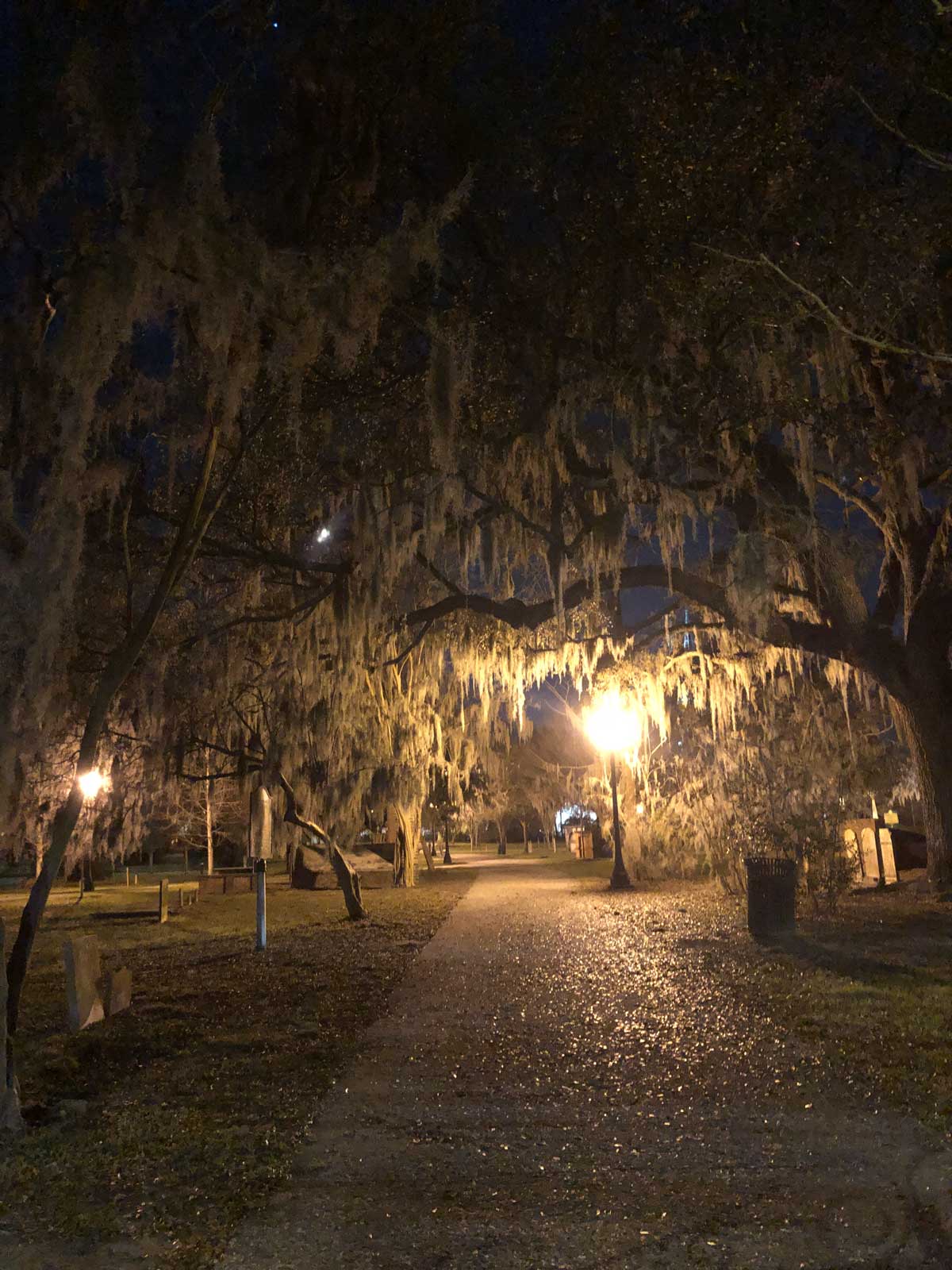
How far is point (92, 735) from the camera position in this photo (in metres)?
5.65

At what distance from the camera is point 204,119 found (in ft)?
19.8

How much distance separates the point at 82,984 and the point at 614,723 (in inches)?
502

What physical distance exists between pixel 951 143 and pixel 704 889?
1244 cm

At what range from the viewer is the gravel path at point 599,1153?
9.61ft

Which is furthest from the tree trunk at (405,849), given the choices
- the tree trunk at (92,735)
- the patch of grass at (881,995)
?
the tree trunk at (92,735)

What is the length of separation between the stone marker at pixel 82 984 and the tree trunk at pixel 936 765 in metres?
10.7

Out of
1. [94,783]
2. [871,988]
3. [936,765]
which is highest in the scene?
[94,783]

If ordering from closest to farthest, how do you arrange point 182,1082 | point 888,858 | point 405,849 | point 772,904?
point 182,1082
point 772,904
point 888,858
point 405,849

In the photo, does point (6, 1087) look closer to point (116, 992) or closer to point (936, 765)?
point (116, 992)

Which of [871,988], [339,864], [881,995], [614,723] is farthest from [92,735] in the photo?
[614,723]

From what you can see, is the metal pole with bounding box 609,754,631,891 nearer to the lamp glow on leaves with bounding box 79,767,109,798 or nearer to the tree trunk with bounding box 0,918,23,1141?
the lamp glow on leaves with bounding box 79,767,109,798

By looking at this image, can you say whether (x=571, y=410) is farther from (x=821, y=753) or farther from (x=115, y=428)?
(x=821, y=753)

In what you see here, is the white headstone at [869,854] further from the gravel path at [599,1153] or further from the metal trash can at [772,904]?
the gravel path at [599,1153]

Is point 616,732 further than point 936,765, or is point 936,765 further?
point 616,732
